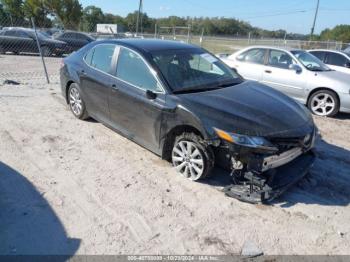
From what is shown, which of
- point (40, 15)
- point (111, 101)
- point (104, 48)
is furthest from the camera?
point (40, 15)

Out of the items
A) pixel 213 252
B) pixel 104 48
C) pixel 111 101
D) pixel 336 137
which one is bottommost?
pixel 213 252

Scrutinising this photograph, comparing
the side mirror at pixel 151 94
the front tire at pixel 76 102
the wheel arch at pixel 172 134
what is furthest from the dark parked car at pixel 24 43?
the wheel arch at pixel 172 134

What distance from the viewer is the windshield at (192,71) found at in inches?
166

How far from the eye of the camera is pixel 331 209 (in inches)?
140

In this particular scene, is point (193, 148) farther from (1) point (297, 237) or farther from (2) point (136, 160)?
(1) point (297, 237)

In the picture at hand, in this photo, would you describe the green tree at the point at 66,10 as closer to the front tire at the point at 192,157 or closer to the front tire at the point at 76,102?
the front tire at the point at 76,102

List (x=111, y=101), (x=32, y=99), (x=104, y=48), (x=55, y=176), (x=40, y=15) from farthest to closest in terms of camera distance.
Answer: (x=40, y=15) < (x=32, y=99) < (x=104, y=48) < (x=111, y=101) < (x=55, y=176)

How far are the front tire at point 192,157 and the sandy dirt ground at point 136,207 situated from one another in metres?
0.13

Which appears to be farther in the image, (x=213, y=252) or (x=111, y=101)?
(x=111, y=101)

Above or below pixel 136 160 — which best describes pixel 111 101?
above

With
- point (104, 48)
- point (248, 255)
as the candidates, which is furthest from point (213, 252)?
point (104, 48)

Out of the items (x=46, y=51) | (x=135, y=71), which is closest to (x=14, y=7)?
(x=46, y=51)

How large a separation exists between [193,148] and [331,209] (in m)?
1.70

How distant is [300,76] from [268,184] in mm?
4854
